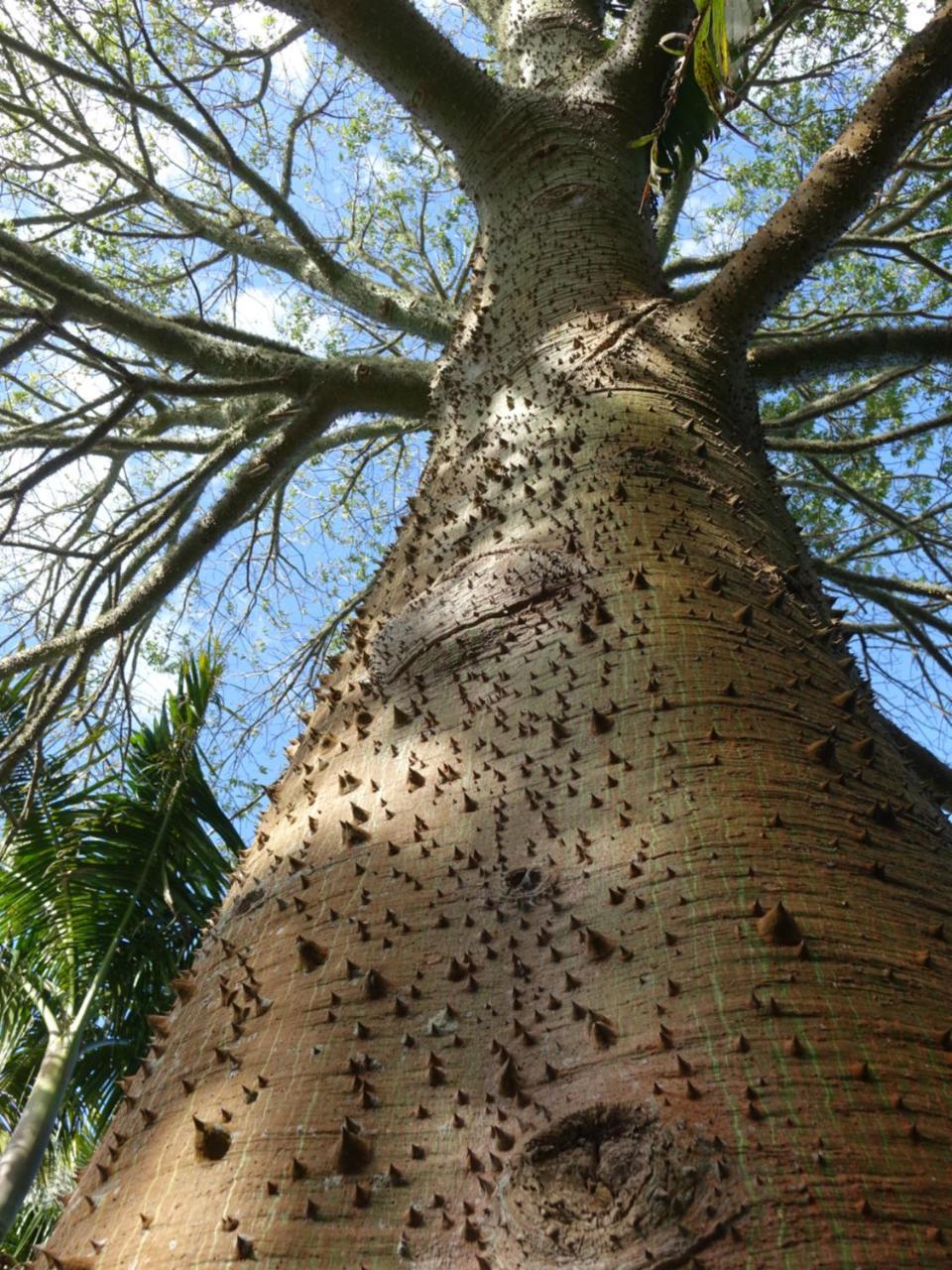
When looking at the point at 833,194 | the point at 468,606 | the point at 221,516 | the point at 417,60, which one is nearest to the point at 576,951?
the point at 468,606

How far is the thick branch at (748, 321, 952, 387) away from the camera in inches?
133

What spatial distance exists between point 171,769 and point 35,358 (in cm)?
243

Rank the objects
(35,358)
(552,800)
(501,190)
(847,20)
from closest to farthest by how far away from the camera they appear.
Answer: (552,800) < (501,190) < (35,358) < (847,20)

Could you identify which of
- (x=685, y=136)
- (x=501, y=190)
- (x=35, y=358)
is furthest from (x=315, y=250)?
(x=35, y=358)

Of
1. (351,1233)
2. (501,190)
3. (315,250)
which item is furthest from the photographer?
(315,250)

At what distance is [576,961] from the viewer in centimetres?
99

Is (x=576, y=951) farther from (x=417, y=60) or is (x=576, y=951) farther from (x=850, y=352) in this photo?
(x=417, y=60)

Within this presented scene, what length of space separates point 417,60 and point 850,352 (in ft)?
5.97

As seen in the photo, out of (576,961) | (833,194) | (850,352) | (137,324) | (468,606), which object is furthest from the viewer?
(850,352)

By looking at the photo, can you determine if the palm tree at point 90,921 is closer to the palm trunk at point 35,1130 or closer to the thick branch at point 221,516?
the palm trunk at point 35,1130

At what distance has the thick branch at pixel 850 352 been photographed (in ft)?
11.1

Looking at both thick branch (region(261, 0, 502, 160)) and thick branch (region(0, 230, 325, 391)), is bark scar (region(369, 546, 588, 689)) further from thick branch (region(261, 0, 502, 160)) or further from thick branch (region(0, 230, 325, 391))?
thick branch (region(261, 0, 502, 160))

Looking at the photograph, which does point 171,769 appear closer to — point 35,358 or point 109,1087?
point 109,1087

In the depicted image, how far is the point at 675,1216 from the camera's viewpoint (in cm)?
75
